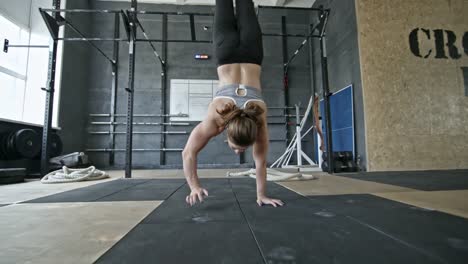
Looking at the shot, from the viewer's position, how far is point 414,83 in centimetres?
434

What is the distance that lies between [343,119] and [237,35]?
376 cm

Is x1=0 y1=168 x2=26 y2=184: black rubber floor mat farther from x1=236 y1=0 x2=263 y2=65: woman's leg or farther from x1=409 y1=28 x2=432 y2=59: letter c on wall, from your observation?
x1=409 y1=28 x2=432 y2=59: letter c on wall

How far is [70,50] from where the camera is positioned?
5.27 m

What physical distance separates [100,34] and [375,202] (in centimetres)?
700

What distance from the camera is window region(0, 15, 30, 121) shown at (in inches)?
157

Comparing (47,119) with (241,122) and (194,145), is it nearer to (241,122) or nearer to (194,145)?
(194,145)

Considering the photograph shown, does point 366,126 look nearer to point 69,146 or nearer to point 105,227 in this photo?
point 105,227

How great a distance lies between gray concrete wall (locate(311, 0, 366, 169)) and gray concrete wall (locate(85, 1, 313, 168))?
104 cm

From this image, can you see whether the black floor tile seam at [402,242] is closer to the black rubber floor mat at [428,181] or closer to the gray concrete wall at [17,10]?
the black rubber floor mat at [428,181]

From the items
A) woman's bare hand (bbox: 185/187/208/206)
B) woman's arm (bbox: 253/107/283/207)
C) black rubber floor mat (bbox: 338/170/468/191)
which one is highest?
woman's arm (bbox: 253/107/283/207)

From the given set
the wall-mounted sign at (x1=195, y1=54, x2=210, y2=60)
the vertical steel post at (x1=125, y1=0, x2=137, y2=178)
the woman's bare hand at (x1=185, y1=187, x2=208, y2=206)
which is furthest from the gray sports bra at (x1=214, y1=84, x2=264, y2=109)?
the wall-mounted sign at (x1=195, y1=54, x2=210, y2=60)

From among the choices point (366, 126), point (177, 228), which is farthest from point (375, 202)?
point (366, 126)

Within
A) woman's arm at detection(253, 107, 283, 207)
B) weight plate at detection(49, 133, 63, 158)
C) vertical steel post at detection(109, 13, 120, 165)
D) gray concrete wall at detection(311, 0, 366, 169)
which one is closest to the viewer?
woman's arm at detection(253, 107, 283, 207)

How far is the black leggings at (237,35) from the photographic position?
1850 millimetres
